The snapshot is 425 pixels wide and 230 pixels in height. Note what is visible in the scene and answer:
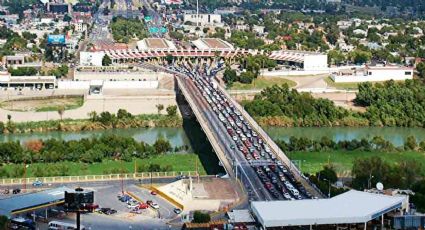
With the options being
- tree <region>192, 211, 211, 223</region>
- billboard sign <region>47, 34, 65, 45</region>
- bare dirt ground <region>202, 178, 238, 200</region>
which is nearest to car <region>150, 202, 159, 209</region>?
bare dirt ground <region>202, 178, 238, 200</region>

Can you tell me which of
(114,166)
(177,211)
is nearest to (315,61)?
(114,166)

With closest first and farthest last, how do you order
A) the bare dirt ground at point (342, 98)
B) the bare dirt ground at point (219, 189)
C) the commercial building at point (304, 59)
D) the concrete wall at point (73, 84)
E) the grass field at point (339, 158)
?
the bare dirt ground at point (219, 189) → the grass field at point (339, 158) → the bare dirt ground at point (342, 98) → the concrete wall at point (73, 84) → the commercial building at point (304, 59)

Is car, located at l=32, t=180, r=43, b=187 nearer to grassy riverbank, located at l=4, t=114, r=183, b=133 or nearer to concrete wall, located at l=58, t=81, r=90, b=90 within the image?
grassy riverbank, located at l=4, t=114, r=183, b=133

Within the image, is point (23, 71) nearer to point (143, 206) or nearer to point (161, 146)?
point (161, 146)

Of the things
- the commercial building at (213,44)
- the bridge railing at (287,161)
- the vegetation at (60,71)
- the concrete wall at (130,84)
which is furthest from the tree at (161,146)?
the commercial building at (213,44)

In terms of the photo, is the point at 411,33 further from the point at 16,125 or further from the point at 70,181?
the point at 70,181

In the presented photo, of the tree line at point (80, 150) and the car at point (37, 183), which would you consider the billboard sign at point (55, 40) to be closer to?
the tree line at point (80, 150)

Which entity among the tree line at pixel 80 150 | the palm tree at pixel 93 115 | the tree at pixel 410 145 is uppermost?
the tree line at pixel 80 150

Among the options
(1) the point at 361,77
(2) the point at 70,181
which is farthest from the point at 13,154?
(1) the point at 361,77
